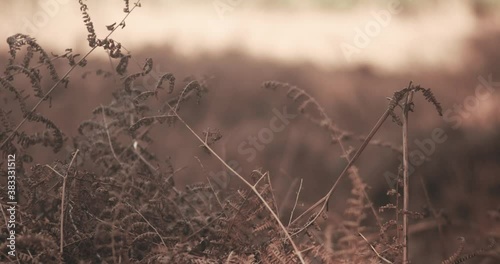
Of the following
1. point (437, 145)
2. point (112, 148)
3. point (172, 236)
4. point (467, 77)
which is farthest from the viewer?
point (467, 77)

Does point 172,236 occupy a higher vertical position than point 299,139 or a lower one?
lower

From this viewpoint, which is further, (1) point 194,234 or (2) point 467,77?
(2) point 467,77

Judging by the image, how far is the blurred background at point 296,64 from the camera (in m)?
2.21

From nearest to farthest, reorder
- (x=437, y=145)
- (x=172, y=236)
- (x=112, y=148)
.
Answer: (x=172, y=236), (x=112, y=148), (x=437, y=145)

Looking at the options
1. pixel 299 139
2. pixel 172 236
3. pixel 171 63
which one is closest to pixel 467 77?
pixel 299 139

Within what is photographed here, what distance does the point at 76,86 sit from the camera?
2.29 m

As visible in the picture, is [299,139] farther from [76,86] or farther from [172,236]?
[172,236]

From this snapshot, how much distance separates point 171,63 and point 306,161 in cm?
58

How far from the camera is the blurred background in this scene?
2.21 m

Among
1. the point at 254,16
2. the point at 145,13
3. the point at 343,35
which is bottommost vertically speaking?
the point at 145,13

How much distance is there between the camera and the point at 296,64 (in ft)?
7.50

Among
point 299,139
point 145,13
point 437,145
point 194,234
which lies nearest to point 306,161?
point 299,139

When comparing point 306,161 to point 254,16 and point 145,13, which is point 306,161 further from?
point 145,13

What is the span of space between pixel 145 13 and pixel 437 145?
111cm
